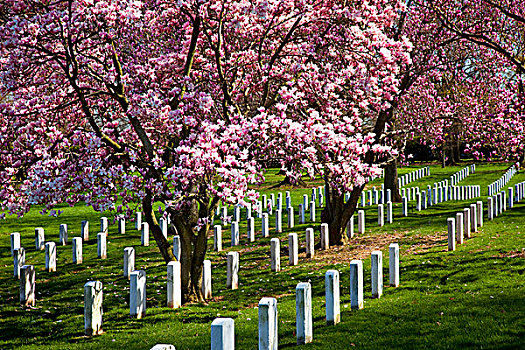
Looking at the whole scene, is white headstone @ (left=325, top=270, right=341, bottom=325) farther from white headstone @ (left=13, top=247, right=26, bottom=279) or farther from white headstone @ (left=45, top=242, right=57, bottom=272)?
white headstone @ (left=45, top=242, right=57, bottom=272)

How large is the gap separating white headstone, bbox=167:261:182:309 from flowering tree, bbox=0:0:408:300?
31.6 inches

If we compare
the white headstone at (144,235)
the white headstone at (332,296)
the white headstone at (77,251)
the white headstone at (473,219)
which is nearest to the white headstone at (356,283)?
the white headstone at (332,296)

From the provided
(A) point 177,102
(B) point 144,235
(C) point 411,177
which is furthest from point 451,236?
(C) point 411,177

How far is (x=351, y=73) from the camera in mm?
13180

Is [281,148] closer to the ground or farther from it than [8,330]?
farther from it

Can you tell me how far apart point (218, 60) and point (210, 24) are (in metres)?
1.93

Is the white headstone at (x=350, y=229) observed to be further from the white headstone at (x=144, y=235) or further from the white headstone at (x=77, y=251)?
the white headstone at (x=77, y=251)

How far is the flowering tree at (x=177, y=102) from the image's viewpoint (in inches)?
368

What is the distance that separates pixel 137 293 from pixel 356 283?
385cm

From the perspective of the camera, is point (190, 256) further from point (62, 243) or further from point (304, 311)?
point (62, 243)

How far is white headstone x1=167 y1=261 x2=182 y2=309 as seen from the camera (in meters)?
9.63

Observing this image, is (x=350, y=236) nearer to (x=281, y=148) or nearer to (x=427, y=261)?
(x=427, y=261)

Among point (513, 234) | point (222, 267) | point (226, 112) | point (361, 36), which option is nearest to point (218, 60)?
point (226, 112)

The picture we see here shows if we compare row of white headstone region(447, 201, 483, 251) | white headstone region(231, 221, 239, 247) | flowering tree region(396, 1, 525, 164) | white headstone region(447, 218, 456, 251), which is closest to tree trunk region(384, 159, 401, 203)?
flowering tree region(396, 1, 525, 164)
